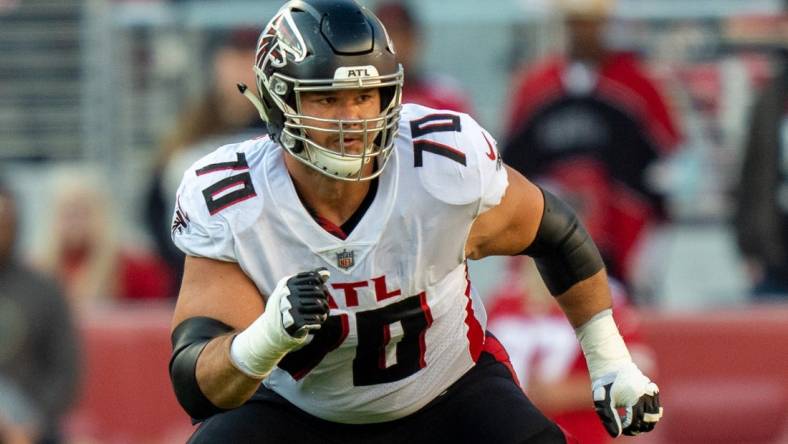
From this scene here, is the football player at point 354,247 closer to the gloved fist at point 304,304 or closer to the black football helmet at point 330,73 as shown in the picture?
the black football helmet at point 330,73

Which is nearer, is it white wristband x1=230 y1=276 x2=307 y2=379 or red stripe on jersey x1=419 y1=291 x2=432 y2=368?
white wristband x1=230 y1=276 x2=307 y2=379

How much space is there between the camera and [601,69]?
8.00 metres

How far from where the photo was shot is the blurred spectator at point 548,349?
683cm

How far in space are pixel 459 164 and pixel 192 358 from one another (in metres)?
0.86

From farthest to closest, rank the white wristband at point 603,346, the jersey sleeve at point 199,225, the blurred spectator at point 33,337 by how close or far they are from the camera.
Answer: the blurred spectator at point 33,337 → the white wristband at point 603,346 → the jersey sleeve at point 199,225

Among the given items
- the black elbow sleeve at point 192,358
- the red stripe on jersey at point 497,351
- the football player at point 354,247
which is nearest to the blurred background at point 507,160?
the red stripe on jersey at point 497,351

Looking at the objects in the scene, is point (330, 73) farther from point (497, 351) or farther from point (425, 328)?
point (497, 351)

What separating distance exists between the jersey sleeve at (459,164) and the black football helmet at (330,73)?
135mm

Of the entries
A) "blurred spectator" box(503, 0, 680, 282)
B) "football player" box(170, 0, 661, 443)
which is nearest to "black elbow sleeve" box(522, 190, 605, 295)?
"football player" box(170, 0, 661, 443)

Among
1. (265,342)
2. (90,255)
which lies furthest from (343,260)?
(90,255)

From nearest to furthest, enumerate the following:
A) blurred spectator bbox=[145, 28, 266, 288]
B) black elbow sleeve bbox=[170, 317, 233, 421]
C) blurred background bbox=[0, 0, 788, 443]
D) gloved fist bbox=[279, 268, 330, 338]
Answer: gloved fist bbox=[279, 268, 330, 338] → black elbow sleeve bbox=[170, 317, 233, 421] → blurred background bbox=[0, 0, 788, 443] → blurred spectator bbox=[145, 28, 266, 288]

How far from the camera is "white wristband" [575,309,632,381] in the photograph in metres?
4.84

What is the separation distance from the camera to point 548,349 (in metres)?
6.94

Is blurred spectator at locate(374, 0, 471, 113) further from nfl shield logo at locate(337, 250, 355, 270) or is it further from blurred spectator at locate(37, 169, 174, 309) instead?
nfl shield logo at locate(337, 250, 355, 270)
